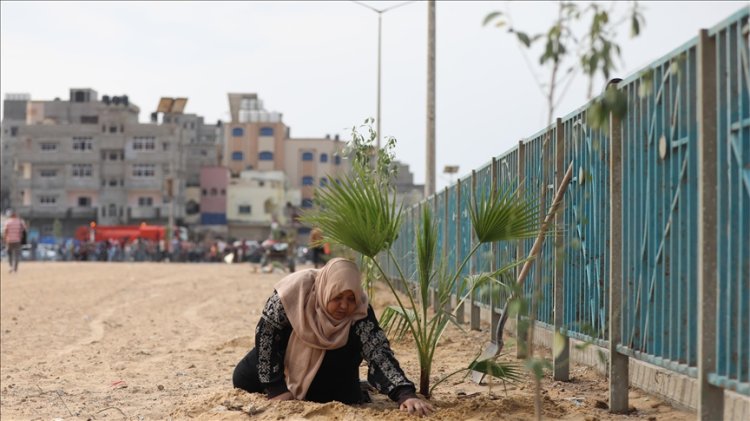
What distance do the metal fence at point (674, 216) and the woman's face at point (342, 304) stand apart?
1.39 m

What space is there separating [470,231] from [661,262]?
21.1ft

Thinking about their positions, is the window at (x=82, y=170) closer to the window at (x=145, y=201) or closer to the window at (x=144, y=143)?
the window at (x=144, y=143)

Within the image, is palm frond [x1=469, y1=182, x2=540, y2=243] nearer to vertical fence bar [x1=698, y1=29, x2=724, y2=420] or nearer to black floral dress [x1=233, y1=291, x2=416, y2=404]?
black floral dress [x1=233, y1=291, x2=416, y2=404]

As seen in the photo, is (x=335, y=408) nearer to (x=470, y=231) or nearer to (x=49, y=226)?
(x=470, y=231)

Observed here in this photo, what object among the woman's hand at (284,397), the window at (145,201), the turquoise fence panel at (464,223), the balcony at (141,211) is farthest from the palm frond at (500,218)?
the window at (145,201)

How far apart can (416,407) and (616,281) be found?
1.24m

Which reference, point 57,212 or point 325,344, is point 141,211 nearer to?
point 57,212

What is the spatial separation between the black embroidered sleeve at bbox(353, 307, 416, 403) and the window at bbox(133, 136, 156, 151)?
8029 cm

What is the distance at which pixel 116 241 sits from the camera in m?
69.0

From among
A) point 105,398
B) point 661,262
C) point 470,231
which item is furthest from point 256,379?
point 470,231

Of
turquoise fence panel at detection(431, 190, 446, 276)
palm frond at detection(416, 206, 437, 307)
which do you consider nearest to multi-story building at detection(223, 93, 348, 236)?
turquoise fence panel at detection(431, 190, 446, 276)

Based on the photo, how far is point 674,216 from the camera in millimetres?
4703

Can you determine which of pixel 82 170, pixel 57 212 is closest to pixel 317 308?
pixel 57 212

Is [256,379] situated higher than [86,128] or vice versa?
[86,128]
